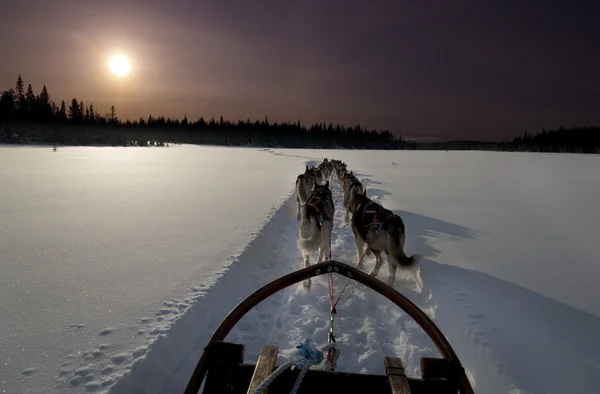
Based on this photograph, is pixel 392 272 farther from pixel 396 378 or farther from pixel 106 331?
pixel 106 331

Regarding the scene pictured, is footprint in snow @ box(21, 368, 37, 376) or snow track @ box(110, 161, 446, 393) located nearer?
footprint in snow @ box(21, 368, 37, 376)

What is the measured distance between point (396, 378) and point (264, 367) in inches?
24.9

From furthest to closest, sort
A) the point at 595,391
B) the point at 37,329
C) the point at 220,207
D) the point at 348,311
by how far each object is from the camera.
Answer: the point at 220,207
the point at 348,311
the point at 37,329
the point at 595,391

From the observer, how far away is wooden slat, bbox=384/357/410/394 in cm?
150

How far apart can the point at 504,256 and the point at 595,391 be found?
290 centimetres

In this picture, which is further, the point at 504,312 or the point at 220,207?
the point at 220,207

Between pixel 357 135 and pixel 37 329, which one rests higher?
pixel 357 135

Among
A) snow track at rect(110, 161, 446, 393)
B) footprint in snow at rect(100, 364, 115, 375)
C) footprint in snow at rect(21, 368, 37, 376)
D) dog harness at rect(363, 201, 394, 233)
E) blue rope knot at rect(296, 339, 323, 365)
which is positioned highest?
dog harness at rect(363, 201, 394, 233)

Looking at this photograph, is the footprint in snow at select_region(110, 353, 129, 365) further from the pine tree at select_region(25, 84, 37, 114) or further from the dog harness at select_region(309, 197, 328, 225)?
the pine tree at select_region(25, 84, 37, 114)

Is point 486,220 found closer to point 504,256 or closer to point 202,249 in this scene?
point 504,256

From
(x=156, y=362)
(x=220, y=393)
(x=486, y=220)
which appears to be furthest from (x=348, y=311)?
(x=486, y=220)

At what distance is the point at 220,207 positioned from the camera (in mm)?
8914

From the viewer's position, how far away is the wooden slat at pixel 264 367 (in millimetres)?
1555

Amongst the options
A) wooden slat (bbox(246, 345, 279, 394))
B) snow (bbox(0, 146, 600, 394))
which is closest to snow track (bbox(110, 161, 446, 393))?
snow (bbox(0, 146, 600, 394))
